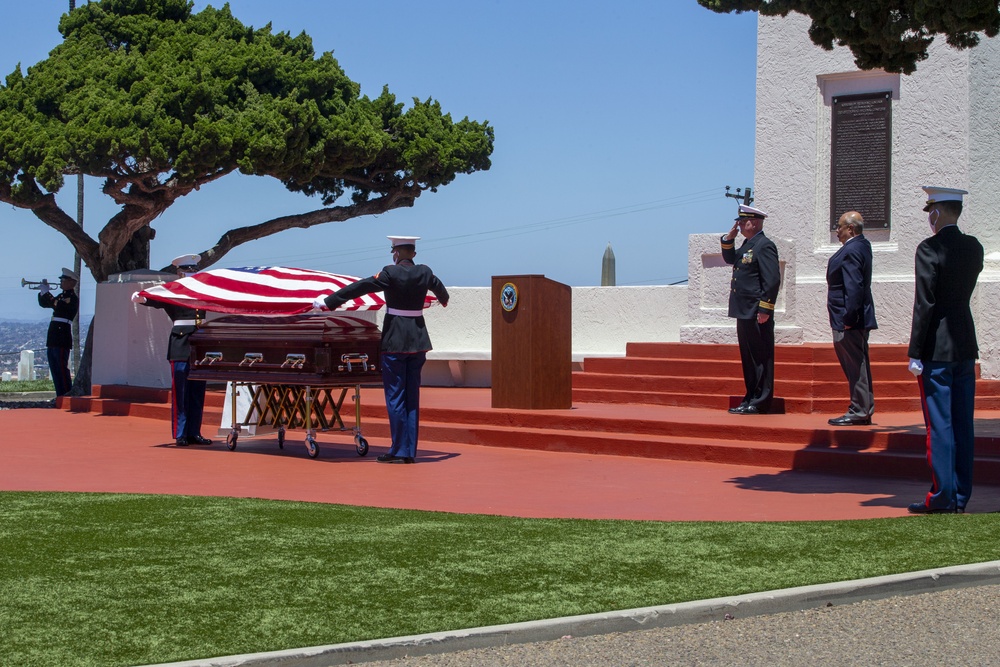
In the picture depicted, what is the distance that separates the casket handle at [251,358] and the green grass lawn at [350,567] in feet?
11.4

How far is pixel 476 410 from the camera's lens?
12.8 metres

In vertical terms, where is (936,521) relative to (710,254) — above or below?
below

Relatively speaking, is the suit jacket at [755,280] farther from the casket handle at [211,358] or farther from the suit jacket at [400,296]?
the casket handle at [211,358]

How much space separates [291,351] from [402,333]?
1.21m

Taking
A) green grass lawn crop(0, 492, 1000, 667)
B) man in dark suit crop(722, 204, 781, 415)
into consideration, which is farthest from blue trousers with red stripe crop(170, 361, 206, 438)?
man in dark suit crop(722, 204, 781, 415)

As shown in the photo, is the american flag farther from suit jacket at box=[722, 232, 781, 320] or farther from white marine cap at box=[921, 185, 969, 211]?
white marine cap at box=[921, 185, 969, 211]

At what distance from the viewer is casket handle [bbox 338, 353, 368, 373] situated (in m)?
11.3

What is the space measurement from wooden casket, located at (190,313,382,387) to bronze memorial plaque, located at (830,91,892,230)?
643 cm

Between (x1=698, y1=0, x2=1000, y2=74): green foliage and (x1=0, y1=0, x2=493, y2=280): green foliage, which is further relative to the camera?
(x1=0, y1=0, x2=493, y2=280): green foliage

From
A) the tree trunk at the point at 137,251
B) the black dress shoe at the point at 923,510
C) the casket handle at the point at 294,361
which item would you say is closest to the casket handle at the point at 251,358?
the casket handle at the point at 294,361

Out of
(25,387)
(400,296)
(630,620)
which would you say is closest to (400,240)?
(400,296)

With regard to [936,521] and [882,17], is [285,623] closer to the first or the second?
[936,521]

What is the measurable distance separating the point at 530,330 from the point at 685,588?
278 inches

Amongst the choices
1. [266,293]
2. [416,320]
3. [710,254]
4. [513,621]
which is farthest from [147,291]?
[513,621]
